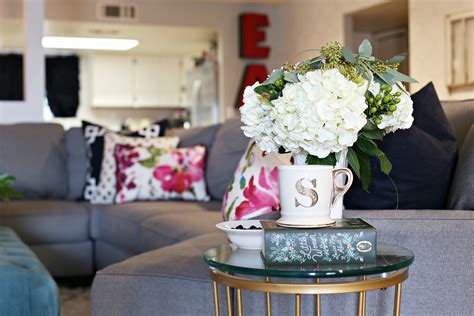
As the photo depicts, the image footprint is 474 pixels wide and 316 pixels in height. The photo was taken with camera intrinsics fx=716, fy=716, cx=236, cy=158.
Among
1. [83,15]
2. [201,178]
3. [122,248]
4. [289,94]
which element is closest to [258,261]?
[289,94]

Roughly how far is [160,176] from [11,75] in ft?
20.5

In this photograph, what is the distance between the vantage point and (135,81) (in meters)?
10.6

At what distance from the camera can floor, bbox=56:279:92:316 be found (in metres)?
3.34

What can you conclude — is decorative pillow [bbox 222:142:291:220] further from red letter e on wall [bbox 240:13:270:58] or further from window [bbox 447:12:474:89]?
red letter e on wall [bbox 240:13:270:58]

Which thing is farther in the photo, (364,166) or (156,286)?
(156,286)

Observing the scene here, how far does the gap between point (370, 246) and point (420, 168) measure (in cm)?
67

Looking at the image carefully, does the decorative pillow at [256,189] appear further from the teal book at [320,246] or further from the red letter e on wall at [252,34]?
the red letter e on wall at [252,34]

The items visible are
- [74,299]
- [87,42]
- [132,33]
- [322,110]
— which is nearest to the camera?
[322,110]

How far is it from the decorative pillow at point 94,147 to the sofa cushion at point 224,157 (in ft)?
1.71

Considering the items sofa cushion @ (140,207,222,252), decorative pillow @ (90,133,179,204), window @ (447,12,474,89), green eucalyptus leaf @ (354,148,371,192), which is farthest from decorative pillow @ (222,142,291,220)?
window @ (447,12,474,89)

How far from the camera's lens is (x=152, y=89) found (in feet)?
35.1

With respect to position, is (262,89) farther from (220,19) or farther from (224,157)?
(220,19)

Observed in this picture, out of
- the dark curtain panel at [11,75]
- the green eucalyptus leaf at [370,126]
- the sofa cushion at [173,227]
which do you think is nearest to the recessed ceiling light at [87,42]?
the dark curtain panel at [11,75]

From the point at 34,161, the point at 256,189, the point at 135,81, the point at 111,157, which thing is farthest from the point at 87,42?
the point at 256,189
